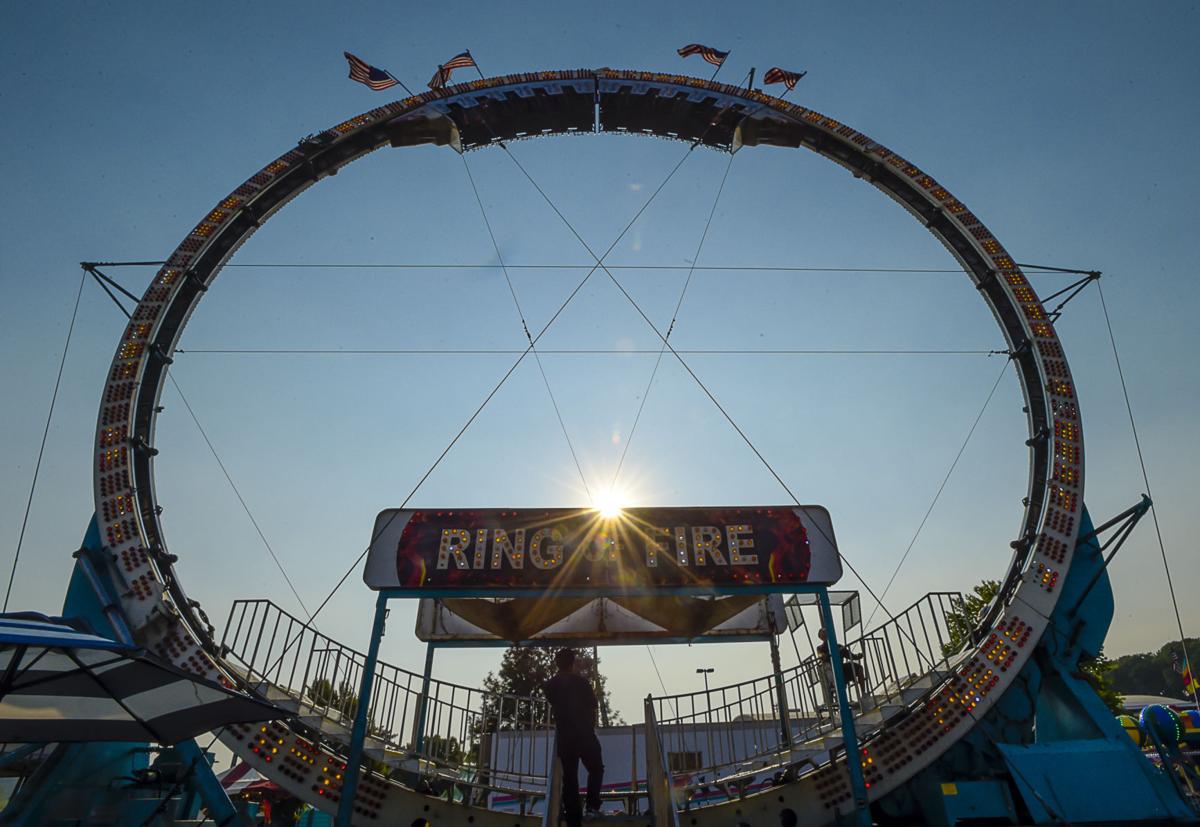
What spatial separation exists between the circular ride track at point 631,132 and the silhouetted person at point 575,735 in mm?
2686

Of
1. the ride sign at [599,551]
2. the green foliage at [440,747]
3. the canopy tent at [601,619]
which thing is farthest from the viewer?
the canopy tent at [601,619]

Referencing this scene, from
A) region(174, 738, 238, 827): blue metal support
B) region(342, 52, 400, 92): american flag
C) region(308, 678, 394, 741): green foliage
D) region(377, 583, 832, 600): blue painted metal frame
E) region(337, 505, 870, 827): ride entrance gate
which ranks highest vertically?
region(342, 52, 400, 92): american flag

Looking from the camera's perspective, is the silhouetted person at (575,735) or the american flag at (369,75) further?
the american flag at (369,75)

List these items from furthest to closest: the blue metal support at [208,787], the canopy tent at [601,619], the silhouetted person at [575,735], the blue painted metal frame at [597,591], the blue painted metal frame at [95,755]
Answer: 1. the canopy tent at [601,619]
2. the blue painted metal frame at [597,591]
3. the blue metal support at [208,787]
4. the blue painted metal frame at [95,755]
5. the silhouetted person at [575,735]

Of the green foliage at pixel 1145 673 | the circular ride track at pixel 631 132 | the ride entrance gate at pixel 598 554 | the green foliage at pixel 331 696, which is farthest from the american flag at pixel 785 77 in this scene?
the green foliage at pixel 1145 673

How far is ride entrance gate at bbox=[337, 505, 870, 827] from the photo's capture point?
31.6ft

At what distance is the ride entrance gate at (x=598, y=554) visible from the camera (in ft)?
31.6

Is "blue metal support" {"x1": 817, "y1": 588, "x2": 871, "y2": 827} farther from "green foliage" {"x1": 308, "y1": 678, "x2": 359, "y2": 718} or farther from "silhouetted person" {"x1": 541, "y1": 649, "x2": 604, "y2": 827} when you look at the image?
"green foliage" {"x1": 308, "y1": 678, "x2": 359, "y2": 718}

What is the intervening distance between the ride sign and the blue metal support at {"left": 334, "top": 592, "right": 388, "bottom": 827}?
639 mm

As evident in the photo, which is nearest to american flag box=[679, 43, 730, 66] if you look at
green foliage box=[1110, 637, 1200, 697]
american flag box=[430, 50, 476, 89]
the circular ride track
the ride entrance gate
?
the circular ride track

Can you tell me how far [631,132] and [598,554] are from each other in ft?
34.9

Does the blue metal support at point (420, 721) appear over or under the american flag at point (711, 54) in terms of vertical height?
under

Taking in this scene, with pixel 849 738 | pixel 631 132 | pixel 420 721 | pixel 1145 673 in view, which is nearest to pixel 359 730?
pixel 420 721

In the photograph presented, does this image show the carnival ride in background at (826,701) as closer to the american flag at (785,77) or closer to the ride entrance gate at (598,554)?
the ride entrance gate at (598,554)
